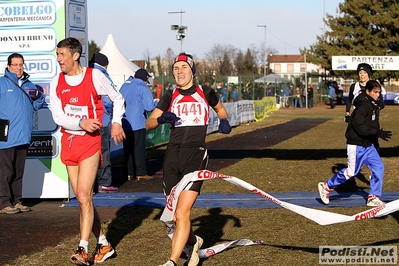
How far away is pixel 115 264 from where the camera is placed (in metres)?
7.03

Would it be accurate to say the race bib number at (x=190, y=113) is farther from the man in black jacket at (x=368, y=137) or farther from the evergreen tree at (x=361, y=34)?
the evergreen tree at (x=361, y=34)

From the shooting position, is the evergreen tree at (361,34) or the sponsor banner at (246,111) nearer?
the sponsor banner at (246,111)

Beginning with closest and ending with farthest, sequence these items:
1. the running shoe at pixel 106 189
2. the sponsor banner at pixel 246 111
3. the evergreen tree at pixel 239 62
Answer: the running shoe at pixel 106 189, the sponsor banner at pixel 246 111, the evergreen tree at pixel 239 62

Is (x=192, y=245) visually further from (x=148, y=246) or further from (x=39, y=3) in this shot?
(x=39, y=3)

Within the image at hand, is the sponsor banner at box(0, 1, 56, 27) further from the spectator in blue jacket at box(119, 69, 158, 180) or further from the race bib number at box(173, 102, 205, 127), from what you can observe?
the race bib number at box(173, 102, 205, 127)

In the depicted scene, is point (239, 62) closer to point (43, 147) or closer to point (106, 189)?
point (106, 189)

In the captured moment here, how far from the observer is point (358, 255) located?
701cm

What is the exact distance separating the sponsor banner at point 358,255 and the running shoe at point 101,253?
6.77 feet

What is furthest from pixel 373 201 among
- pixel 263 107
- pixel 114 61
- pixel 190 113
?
pixel 263 107

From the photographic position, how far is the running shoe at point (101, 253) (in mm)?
7086

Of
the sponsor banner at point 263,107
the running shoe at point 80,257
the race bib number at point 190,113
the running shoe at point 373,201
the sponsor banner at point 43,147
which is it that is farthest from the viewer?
the sponsor banner at point 263,107

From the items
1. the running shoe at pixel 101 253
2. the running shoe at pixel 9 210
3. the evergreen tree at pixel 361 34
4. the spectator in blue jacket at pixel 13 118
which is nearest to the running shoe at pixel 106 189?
the spectator in blue jacket at pixel 13 118

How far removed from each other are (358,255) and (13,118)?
17.3 ft

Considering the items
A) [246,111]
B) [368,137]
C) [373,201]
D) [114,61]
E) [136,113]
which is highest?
[114,61]
